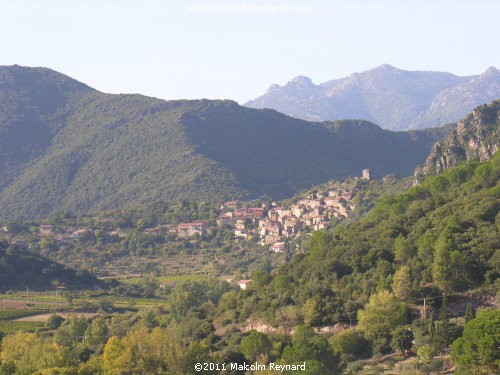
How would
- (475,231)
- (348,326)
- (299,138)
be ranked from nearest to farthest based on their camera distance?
1. (348,326)
2. (475,231)
3. (299,138)

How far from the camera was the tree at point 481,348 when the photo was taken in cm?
2764

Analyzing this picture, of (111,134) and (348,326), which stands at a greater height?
(111,134)

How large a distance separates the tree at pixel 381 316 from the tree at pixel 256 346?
4702mm

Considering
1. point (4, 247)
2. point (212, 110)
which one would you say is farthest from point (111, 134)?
point (4, 247)

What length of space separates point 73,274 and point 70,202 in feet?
251

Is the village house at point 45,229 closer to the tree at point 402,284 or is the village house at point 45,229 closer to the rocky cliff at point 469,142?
the rocky cliff at point 469,142

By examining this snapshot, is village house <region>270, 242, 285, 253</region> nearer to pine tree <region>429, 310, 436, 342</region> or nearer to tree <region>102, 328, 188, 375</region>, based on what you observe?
pine tree <region>429, 310, 436, 342</region>

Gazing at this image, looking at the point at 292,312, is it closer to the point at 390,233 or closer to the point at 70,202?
the point at 390,233

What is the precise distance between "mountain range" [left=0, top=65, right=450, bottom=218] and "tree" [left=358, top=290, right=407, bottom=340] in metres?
100.0

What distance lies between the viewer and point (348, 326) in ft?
124

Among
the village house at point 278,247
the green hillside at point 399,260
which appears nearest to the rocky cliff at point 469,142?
the village house at point 278,247

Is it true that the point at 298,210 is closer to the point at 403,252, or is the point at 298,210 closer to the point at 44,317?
the point at 44,317

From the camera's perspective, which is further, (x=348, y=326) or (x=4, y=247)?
(x=4, y=247)

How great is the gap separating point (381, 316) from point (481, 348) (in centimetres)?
748
